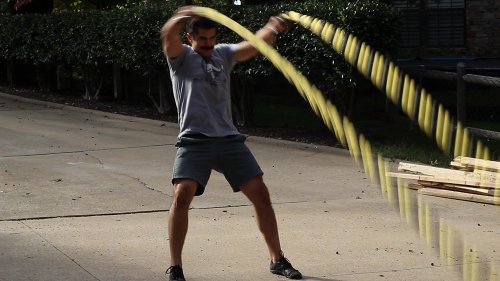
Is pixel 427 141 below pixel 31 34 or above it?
below

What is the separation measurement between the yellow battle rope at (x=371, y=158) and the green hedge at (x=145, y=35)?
11.6 feet

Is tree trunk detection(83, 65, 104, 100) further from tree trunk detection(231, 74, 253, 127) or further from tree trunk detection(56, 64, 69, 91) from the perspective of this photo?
tree trunk detection(231, 74, 253, 127)

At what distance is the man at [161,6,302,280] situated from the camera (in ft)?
21.6

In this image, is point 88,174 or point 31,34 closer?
point 88,174

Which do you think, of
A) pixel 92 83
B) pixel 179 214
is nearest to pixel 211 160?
pixel 179 214

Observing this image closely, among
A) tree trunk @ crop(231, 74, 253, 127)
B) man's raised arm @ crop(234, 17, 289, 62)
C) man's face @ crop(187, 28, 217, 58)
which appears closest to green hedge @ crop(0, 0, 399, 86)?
tree trunk @ crop(231, 74, 253, 127)

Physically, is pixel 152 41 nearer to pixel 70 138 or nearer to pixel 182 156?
pixel 70 138

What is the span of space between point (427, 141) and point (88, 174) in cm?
490

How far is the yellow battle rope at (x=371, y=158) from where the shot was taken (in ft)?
16.3

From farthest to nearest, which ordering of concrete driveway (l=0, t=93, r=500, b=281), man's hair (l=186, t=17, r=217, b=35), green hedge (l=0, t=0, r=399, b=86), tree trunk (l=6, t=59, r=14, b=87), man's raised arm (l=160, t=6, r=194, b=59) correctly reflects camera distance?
tree trunk (l=6, t=59, r=14, b=87) < green hedge (l=0, t=0, r=399, b=86) < concrete driveway (l=0, t=93, r=500, b=281) < man's hair (l=186, t=17, r=217, b=35) < man's raised arm (l=160, t=6, r=194, b=59)

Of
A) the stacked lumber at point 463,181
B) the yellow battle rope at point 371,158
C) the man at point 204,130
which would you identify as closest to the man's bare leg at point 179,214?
the man at point 204,130

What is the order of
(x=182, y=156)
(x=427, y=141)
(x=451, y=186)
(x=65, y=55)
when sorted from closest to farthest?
(x=182, y=156) < (x=451, y=186) < (x=427, y=141) < (x=65, y=55)

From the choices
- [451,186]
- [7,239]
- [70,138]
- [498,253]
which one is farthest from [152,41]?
[498,253]

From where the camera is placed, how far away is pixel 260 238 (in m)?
8.07
